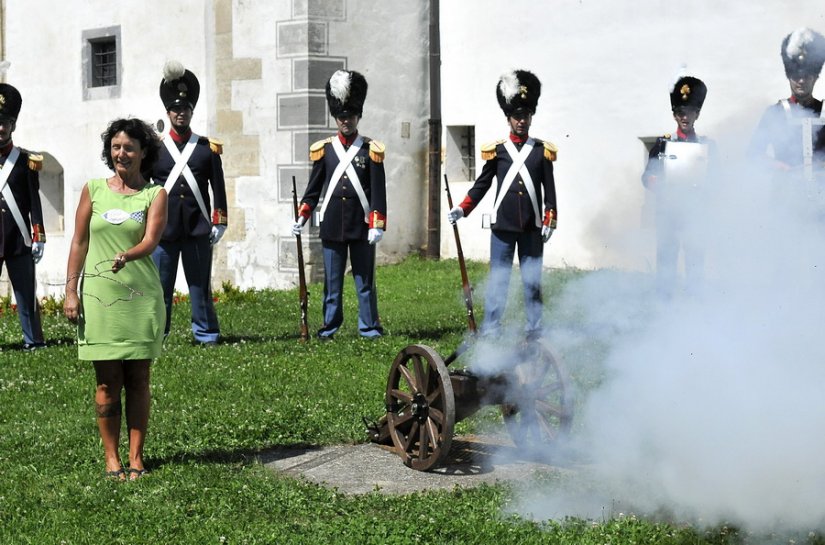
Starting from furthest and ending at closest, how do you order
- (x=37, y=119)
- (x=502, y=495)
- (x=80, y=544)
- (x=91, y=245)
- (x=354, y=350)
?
(x=37, y=119), (x=354, y=350), (x=91, y=245), (x=502, y=495), (x=80, y=544)

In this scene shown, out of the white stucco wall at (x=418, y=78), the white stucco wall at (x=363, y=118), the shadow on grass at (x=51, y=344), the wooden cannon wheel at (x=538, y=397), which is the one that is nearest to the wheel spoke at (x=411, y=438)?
the wooden cannon wheel at (x=538, y=397)

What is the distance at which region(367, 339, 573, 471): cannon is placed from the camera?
7.02 m

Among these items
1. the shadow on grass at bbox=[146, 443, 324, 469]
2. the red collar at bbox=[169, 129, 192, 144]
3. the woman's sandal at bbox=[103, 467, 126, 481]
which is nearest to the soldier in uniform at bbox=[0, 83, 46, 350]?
the red collar at bbox=[169, 129, 192, 144]

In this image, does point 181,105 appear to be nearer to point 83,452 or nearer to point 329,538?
point 83,452

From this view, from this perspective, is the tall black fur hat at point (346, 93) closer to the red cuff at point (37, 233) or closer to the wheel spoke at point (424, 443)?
the red cuff at point (37, 233)

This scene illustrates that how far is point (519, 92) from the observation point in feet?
34.7

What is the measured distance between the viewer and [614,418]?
22.0 feet

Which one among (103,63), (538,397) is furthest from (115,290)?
(103,63)

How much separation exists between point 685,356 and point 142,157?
296 centimetres

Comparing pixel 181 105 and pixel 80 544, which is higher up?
pixel 181 105

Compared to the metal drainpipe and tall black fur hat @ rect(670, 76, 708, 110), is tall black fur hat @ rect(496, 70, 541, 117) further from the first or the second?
the metal drainpipe

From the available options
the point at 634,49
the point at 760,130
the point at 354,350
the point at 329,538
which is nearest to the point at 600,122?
the point at 634,49

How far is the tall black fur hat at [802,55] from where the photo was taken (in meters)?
9.60

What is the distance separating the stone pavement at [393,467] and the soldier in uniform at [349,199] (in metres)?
3.55
